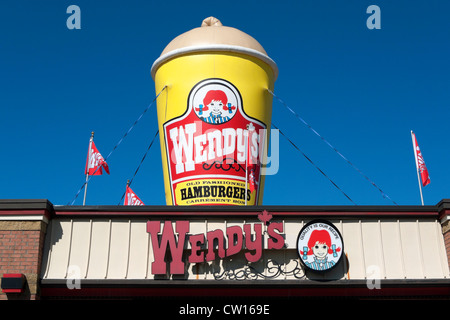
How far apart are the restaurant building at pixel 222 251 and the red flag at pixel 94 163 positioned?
336 cm

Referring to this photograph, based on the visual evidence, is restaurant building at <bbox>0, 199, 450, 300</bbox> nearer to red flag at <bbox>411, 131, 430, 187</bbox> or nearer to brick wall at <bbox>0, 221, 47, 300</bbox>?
brick wall at <bbox>0, 221, 47, 300</bbox>

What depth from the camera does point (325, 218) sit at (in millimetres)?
10914

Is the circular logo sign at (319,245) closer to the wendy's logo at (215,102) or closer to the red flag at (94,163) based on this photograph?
the wendy's logo at (215,102)

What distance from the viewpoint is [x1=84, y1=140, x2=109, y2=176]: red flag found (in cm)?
1409

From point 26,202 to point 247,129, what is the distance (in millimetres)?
5363

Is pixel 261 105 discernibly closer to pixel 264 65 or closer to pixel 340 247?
pixel 264 65

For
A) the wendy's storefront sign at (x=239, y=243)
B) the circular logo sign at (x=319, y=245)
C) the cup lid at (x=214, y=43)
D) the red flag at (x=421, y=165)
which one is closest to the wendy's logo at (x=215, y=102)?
the cup lid at (x=214, y=43)

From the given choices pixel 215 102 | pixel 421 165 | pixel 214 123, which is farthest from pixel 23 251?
pixel 421 165

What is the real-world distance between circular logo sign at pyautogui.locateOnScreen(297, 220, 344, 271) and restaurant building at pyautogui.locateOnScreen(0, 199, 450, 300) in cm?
2

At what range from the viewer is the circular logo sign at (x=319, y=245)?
10.5m

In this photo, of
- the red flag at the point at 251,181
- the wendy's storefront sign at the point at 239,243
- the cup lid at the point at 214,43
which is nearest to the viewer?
the wendy's storefront sign at the point at 239,243

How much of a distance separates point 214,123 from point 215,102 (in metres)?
0.54

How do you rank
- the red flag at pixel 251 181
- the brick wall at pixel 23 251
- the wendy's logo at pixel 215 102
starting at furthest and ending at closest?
1. the wendy's logo at pixel 215 102
2. the red flag at pixel 251 181
3. the brick wall at pixel 23 251

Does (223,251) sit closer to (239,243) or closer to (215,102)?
(239,243)
